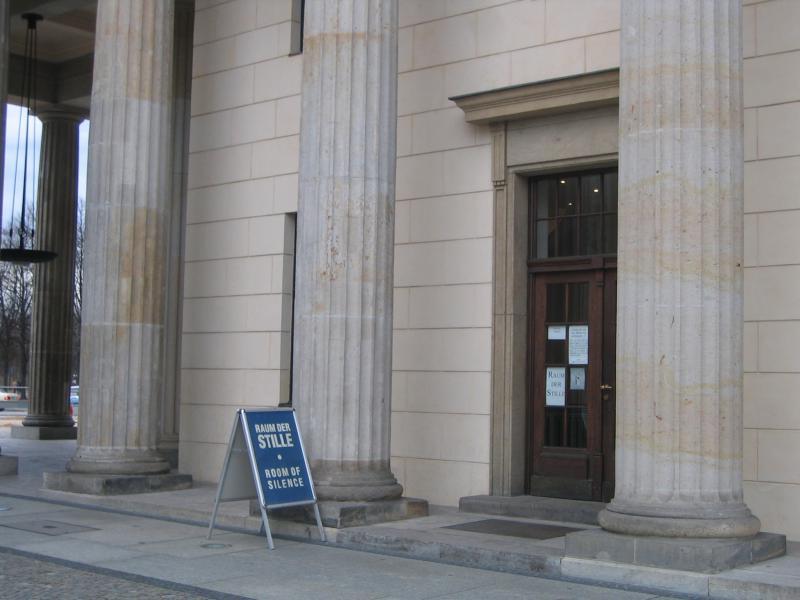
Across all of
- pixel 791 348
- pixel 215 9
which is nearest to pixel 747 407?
pixel 791 348

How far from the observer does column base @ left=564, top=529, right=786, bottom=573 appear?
8219 mm

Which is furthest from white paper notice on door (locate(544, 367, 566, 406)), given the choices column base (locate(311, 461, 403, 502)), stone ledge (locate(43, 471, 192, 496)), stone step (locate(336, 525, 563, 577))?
stone ledge (locate(43, 471, 192, 496))

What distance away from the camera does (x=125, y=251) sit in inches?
544

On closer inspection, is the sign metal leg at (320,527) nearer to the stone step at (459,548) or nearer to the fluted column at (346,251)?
the stone step at (459,548)

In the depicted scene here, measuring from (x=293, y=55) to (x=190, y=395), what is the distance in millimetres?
5038

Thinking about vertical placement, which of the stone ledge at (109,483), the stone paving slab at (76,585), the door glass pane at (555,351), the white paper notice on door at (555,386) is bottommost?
the stone paving slab at (76,585)

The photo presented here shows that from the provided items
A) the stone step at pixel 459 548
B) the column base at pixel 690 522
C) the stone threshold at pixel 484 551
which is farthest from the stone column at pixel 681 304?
the stone step at pixel 459 548

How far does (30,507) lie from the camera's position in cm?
1288

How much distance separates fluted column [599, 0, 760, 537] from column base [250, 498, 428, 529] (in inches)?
111

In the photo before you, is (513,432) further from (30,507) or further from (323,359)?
(30,507)

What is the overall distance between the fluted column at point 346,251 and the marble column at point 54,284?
57.4 feet

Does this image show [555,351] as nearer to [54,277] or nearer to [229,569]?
[229,569]

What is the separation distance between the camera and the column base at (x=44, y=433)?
26484 mm

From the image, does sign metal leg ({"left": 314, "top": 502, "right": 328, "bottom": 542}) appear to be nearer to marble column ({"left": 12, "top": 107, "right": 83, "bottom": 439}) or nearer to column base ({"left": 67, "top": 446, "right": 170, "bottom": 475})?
column base ({"left": 67, "top": 446, "right": 170, "bottom": 475})
